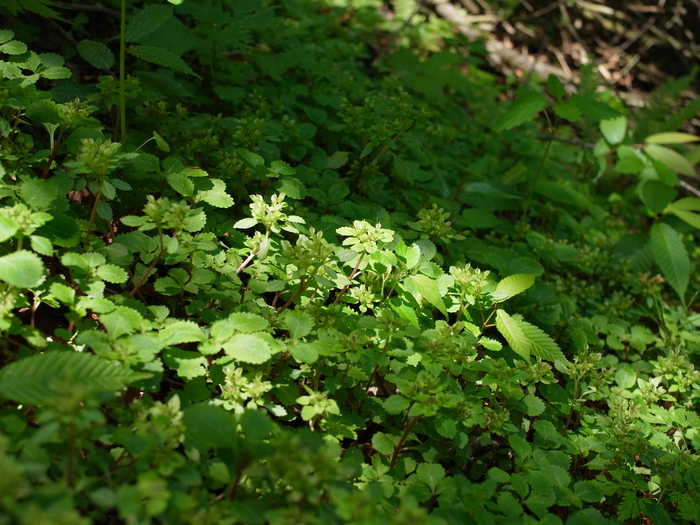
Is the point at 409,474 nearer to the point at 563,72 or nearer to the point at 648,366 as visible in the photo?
the point at 648,366

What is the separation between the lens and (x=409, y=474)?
2.06 metres

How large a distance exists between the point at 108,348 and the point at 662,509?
2.07m

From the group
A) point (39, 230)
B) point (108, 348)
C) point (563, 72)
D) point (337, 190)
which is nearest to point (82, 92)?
point (39, 230)

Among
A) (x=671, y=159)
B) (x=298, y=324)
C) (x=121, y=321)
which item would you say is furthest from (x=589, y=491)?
(x=671, y=159)

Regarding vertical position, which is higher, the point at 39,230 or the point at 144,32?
the point at 144,32

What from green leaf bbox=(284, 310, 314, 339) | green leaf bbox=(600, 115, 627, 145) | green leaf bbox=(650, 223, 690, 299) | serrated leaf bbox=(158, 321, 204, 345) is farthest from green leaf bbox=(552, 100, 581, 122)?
serrated leaf bbox=(158, 321, 204, 345)

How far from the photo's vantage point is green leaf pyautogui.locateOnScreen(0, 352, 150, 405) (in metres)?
1.53

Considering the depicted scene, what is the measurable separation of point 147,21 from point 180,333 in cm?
163

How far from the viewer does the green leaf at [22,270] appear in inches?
66.6

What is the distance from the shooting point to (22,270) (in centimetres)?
171

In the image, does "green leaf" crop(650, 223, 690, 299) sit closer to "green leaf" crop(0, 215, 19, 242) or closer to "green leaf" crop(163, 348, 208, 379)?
"green leaf" crop(163, 348, 208, 379)

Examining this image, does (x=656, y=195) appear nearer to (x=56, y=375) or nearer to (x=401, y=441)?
(x=401, y=441)

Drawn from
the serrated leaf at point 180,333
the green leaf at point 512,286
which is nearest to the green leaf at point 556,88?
the green leaf at point 512,286

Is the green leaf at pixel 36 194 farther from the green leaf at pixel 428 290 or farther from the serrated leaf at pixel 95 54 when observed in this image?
the green leaf at pixel 428 290
